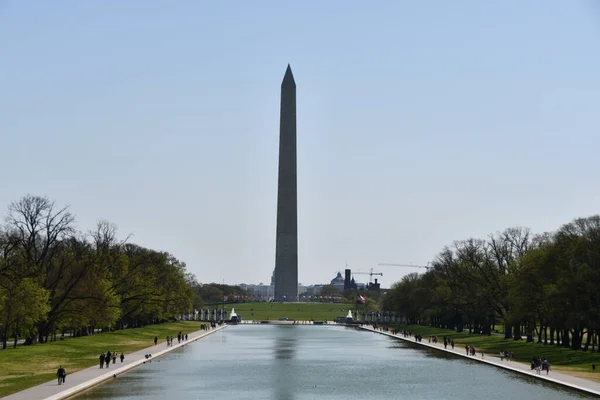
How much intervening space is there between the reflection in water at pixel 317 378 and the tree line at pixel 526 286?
8.51 m

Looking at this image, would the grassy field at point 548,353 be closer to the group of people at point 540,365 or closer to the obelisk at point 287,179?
the group of people at point 540,365

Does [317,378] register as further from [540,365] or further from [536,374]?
[540,365]

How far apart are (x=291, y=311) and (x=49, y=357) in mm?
113331

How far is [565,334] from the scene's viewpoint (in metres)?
72.7

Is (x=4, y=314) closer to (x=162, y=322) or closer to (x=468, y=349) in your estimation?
(x=468, y=349)

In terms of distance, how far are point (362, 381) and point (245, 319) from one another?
391 ft

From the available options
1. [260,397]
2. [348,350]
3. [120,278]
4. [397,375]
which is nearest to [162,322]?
[120,278]

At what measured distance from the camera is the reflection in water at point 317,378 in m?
41.9

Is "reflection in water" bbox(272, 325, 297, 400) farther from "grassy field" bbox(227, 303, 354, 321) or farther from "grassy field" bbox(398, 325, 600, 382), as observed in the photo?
"grassy field" bbox(227, 303, 354, 321)

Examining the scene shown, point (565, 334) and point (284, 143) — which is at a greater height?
point (284, 143)

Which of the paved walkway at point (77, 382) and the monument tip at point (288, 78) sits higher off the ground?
the monument tip at point (288, 78)

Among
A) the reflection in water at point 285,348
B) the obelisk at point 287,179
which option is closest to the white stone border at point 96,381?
the reflection in water at point 285,348

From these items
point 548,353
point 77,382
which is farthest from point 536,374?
point 77,382

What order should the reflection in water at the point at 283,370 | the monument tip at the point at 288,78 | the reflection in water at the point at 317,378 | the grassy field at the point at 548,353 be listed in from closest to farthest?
the reflection in water at the point at 317,378
the reflection in water at the point at 283,370
the grassy field at the point at 548,353
the monument tip at the point at 288,78
